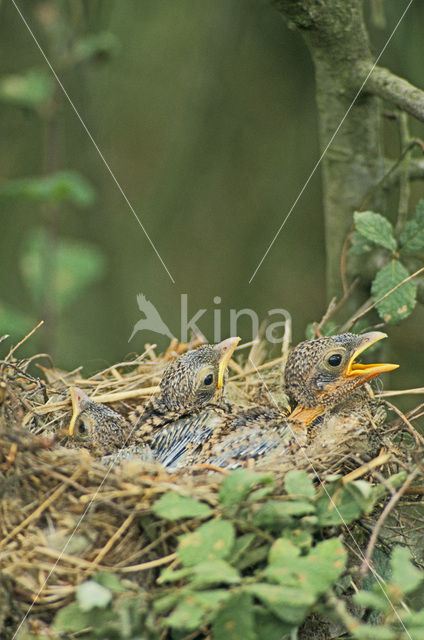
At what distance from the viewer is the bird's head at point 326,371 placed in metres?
2.37

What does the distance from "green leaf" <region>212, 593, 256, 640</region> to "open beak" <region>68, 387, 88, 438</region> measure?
938 millimetres

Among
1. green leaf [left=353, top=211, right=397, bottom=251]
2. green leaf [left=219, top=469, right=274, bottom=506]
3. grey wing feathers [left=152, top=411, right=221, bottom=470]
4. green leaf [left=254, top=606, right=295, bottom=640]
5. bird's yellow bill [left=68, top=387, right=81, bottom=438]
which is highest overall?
green leaf [left=353, top=211, right=397, bottom=251]

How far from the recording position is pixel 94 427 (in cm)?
233

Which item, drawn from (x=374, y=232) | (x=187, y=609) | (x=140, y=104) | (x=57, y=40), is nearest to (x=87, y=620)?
(x=187, y=609)

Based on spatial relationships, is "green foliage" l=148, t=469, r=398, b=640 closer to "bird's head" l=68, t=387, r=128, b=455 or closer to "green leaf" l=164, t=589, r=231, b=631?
"green leaf" l=164, t=589, r=231, b=631

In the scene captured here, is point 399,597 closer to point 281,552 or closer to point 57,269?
point 281,552

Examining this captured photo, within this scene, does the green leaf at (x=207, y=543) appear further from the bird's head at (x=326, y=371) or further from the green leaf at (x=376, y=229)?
the green leaf at (x=376, y=229)

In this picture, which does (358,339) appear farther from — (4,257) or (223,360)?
(4,257)

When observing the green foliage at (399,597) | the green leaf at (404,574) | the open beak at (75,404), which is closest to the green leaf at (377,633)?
the green foliage at (399,597)

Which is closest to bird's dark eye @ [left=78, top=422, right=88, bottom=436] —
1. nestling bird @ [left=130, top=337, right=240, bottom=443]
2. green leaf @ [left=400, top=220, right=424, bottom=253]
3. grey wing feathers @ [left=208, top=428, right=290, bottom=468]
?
nestling bird @ [left=130, top=337, right=240, bottom=443]

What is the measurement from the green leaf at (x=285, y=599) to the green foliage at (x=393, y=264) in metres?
1.25

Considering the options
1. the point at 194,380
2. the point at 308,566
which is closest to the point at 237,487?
the point at 308,566

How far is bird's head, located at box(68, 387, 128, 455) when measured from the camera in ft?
7.61

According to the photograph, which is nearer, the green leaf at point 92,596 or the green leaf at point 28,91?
the green leaf at point 92,596
